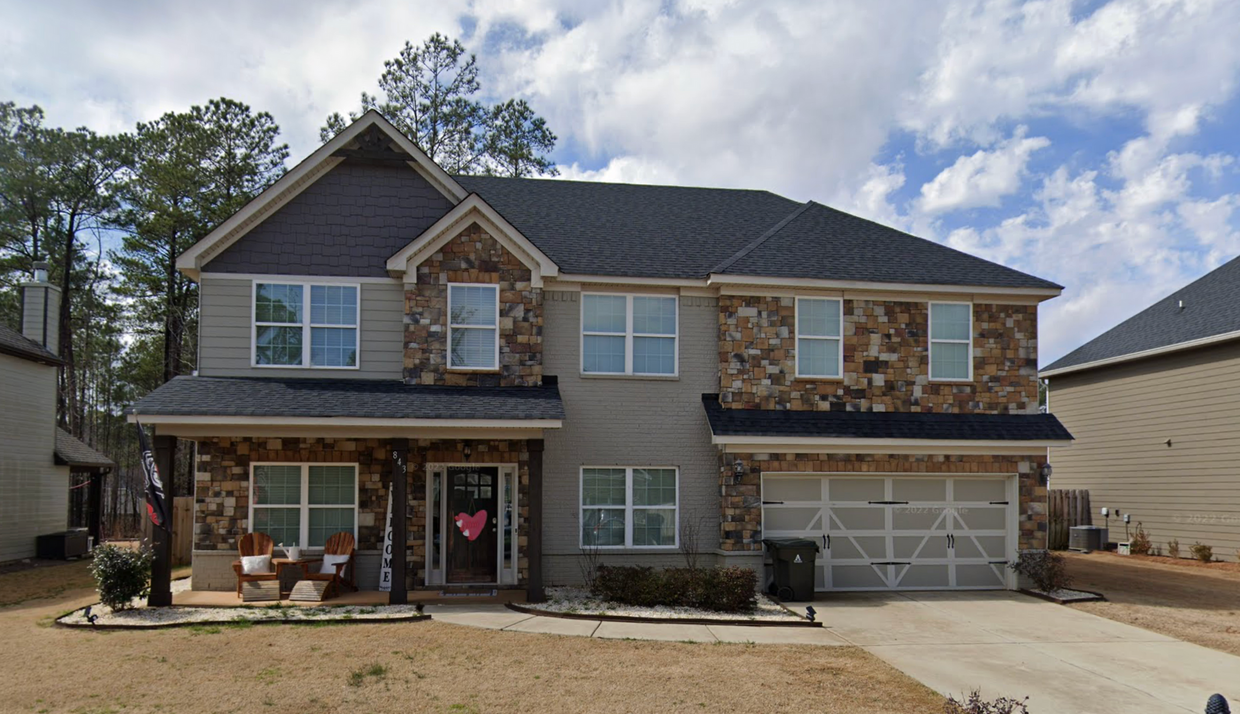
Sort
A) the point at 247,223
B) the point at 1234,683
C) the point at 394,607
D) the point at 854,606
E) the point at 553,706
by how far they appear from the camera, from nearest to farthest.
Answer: the point at 553,706 < the point at 1234,683 < the point at 394,607 < the point at 854,606 < the point at 247,223

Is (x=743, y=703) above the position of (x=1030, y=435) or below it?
below

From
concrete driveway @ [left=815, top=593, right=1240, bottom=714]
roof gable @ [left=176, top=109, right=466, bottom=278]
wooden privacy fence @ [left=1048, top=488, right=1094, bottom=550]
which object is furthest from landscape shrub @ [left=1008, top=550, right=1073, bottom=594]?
roof gable @ [left=176, top=109, right=466, bottom=278]

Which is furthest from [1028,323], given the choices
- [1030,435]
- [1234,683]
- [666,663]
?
[666,663]

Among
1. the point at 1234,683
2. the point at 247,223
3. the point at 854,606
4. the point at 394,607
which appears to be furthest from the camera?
the point at 247,223

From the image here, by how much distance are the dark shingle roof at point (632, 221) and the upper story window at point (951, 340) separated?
4.09m

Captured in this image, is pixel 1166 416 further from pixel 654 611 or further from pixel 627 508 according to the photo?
pixel 654 611

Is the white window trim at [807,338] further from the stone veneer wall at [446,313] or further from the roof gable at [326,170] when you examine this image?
the roof gable at [326,170]

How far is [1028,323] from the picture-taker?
17812 millimetres

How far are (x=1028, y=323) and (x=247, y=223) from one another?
48.1 feet

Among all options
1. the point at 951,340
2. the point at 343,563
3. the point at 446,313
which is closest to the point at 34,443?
the point at 343,563

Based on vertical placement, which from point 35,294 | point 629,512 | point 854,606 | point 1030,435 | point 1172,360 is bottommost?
point 854,606

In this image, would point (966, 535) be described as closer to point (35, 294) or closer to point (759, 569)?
point (759, 569)

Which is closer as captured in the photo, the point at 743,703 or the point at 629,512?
the point at 743,703

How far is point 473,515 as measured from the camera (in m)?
16.4
